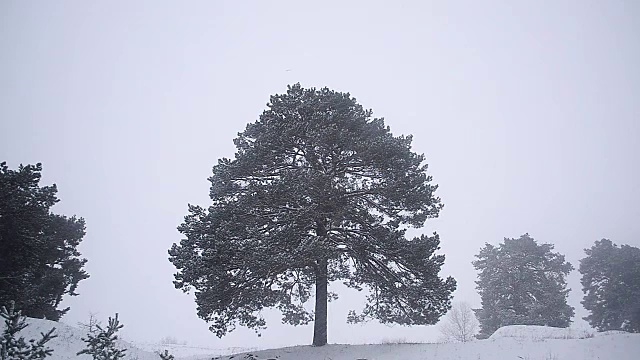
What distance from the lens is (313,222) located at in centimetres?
1762

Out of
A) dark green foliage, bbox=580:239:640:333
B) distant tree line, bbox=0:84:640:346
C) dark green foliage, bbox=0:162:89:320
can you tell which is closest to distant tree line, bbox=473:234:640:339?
dark green foliage, bbox=580:239:640:333

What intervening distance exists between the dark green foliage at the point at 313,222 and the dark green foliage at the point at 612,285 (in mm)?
29062

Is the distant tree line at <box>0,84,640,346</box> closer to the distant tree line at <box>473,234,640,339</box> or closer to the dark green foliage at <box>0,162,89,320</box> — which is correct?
the dark green foliage at <box>0,162,89,320</box>

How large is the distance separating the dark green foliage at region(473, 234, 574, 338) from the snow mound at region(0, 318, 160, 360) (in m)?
30.3

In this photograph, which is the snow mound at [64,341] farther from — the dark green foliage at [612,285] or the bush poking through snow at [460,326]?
the bush poking through snow at [460,326]

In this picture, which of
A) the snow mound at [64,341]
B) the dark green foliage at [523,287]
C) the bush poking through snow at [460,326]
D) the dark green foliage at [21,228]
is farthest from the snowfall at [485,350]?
the bush poking through snow at [460,326]

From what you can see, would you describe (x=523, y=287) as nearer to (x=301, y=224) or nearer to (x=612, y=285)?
(x=612, y=285)

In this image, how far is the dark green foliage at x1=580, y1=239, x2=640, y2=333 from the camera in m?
33.5

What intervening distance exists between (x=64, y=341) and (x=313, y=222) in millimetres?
14684

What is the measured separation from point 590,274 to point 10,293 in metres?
49.9

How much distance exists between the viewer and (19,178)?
21.1m

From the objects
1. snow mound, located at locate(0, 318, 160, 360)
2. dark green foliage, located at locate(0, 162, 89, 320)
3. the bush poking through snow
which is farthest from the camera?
the bush poking through snow

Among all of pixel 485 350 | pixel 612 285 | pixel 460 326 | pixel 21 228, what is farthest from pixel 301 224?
pixel 460 326

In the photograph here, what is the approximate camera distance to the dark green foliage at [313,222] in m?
15.6
